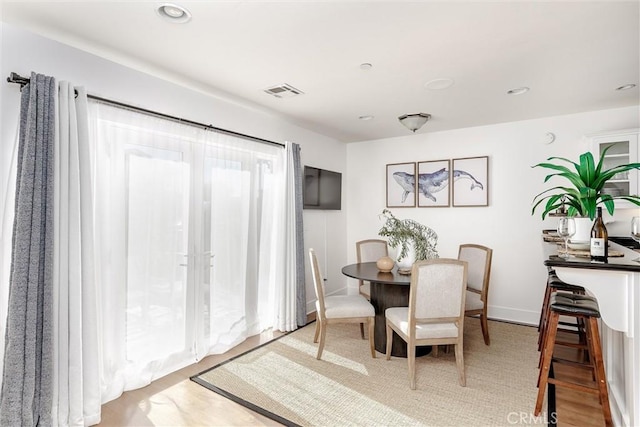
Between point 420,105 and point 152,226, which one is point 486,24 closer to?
point 420,105

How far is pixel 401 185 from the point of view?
5125 mm

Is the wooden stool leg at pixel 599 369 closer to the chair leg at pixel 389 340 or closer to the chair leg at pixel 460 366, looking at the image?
the chair leg at pixel 460 366

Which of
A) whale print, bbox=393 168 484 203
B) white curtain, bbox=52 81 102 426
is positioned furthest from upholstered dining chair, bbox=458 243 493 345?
white curtain, bbox=52 81 102 426

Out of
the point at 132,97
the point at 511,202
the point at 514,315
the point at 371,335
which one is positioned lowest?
the point at 514,315

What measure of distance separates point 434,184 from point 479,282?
1.67 meters

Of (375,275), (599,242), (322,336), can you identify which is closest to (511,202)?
(375,275)

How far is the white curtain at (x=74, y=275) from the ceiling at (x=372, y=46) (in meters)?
0.54

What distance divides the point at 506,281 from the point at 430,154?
1969 mm

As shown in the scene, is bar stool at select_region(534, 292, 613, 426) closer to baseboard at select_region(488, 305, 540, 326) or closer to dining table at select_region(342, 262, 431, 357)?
dining table at select_region(342, 262, 431, 357)

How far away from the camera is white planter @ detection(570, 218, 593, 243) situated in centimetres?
201

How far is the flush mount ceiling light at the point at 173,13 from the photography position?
1893 millimetres

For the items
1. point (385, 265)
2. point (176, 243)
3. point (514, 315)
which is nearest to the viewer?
point (176, 243)

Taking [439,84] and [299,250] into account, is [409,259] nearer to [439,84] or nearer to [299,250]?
[299,250]

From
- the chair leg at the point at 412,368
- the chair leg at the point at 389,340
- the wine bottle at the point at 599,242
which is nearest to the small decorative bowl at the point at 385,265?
the chair leg at the point at 389,340
